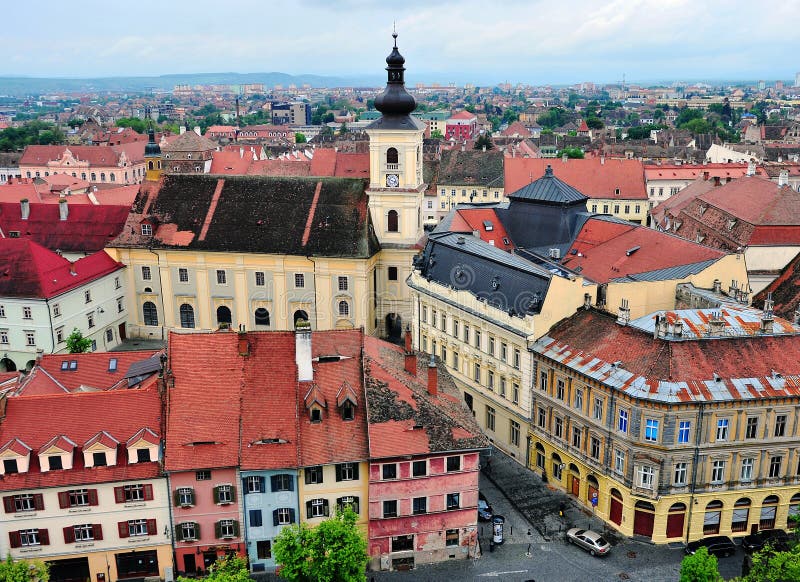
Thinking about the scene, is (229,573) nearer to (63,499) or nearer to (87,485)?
(87,485)

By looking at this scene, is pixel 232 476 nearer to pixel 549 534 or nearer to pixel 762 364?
pixel 549 534

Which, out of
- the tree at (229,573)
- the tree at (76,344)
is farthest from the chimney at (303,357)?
the tree at (76,344)

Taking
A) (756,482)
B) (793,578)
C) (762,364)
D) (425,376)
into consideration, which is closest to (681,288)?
(762,364)

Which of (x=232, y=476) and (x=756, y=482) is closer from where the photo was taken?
(x=232, y=476)

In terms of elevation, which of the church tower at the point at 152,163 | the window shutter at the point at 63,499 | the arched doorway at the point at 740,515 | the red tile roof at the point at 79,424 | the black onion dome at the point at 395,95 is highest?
the black onion dome at the point at 395,95

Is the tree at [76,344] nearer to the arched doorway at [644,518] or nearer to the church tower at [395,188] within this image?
the church tower at [395,188]
